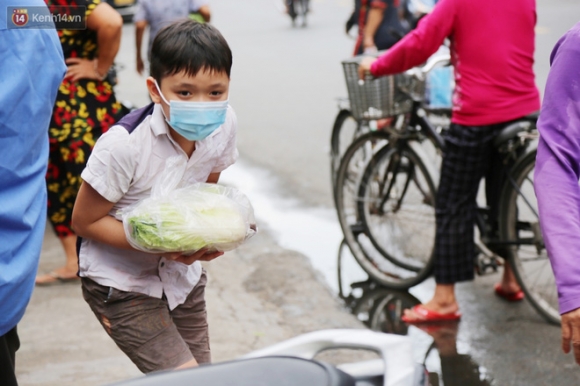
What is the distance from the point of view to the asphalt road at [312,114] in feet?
13.8

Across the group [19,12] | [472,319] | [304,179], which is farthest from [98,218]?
[304,179]

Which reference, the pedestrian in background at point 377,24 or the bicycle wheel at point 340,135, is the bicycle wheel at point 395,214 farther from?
the pedestrian in background at point 377,24

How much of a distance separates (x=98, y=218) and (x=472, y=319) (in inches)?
102

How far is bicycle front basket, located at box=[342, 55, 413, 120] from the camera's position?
4801mm

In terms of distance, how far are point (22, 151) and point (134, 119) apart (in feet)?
1.28

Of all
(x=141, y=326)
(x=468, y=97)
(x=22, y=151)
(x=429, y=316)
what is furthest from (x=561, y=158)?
(x=429, y=316)

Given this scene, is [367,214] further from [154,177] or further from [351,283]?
[154,177]

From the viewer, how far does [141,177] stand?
8.59ft

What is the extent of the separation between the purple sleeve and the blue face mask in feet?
3.12

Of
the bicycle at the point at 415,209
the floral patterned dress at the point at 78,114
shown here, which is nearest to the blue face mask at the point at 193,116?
the bicycle at the point at 415,209

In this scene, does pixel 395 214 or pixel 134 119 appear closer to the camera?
pixel 134 119

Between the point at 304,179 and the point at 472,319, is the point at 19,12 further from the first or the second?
the point at 304,179

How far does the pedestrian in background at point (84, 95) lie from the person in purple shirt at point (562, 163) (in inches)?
111

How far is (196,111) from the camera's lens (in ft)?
8.45
